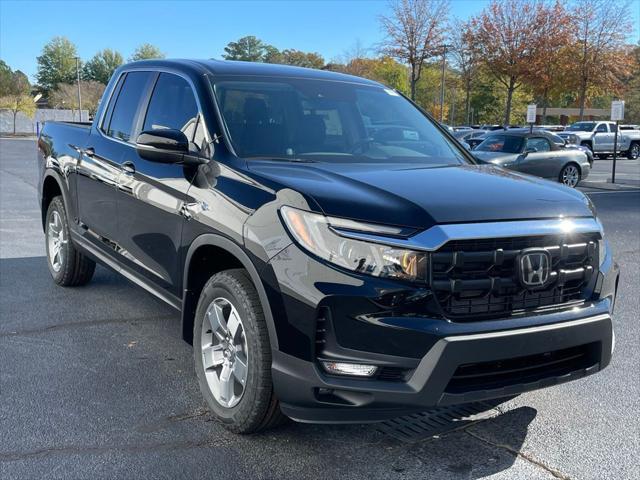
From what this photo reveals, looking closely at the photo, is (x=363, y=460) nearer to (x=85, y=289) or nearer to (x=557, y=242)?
(x=557, y=242)

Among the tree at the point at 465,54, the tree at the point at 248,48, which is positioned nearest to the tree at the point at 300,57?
the tree at the point at 248,48

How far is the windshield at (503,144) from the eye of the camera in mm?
16188

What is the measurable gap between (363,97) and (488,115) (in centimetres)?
6537

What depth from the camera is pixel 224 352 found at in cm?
339

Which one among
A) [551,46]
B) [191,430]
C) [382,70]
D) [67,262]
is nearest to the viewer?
[191,430]

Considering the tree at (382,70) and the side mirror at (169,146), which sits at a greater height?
the tree at (382,70)

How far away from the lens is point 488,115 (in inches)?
2625

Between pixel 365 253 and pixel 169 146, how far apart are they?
143 centimetres

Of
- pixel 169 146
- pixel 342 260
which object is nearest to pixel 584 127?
pixel 169 146

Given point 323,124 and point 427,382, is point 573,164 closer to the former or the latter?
point 323,124

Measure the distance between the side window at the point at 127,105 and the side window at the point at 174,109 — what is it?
23cm

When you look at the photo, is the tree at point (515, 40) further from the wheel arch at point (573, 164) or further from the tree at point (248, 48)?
the tree at point (248, 48)

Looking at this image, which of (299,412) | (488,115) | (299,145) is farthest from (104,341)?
(488,115)

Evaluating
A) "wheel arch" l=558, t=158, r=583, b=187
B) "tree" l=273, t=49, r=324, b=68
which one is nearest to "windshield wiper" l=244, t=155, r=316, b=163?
"wheel arch" l=558, t=158, r=583, b=187
